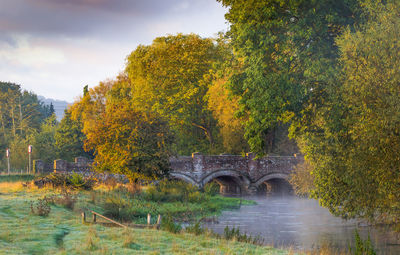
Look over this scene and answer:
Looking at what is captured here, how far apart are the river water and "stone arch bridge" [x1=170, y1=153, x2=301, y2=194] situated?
8537mm

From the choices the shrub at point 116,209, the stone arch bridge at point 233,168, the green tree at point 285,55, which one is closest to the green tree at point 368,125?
the green tree at point 285,55

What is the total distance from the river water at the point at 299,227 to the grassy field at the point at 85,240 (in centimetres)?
396

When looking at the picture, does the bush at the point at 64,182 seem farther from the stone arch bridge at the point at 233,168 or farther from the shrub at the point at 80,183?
the stone arch bridge at the point at 233,168

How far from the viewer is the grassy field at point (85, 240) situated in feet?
42.1

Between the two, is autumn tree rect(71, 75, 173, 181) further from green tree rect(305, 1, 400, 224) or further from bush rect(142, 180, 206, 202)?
green tree rect(305, 1, 400, 224)

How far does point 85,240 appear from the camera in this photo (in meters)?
13.6

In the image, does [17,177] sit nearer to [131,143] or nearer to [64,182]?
[64,182]

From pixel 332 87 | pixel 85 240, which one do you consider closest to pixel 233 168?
pixel 332 87

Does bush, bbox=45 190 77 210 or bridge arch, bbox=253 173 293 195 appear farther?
bridge arch, bbox=253 173 293 195

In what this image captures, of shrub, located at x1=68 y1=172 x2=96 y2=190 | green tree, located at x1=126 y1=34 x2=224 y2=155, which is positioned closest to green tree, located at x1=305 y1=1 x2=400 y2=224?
shrub, located at x1=68 y1=172 x2=96 y2=190

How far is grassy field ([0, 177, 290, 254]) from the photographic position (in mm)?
12828

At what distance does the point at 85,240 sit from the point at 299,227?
50.5 ft

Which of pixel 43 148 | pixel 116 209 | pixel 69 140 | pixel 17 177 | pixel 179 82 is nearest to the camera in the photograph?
pixel 116 209

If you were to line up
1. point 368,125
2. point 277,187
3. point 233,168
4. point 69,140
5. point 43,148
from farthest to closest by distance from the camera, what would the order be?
point 69,140 → point 43,148 → point 277,187 → point 233,168 → point 368,125
